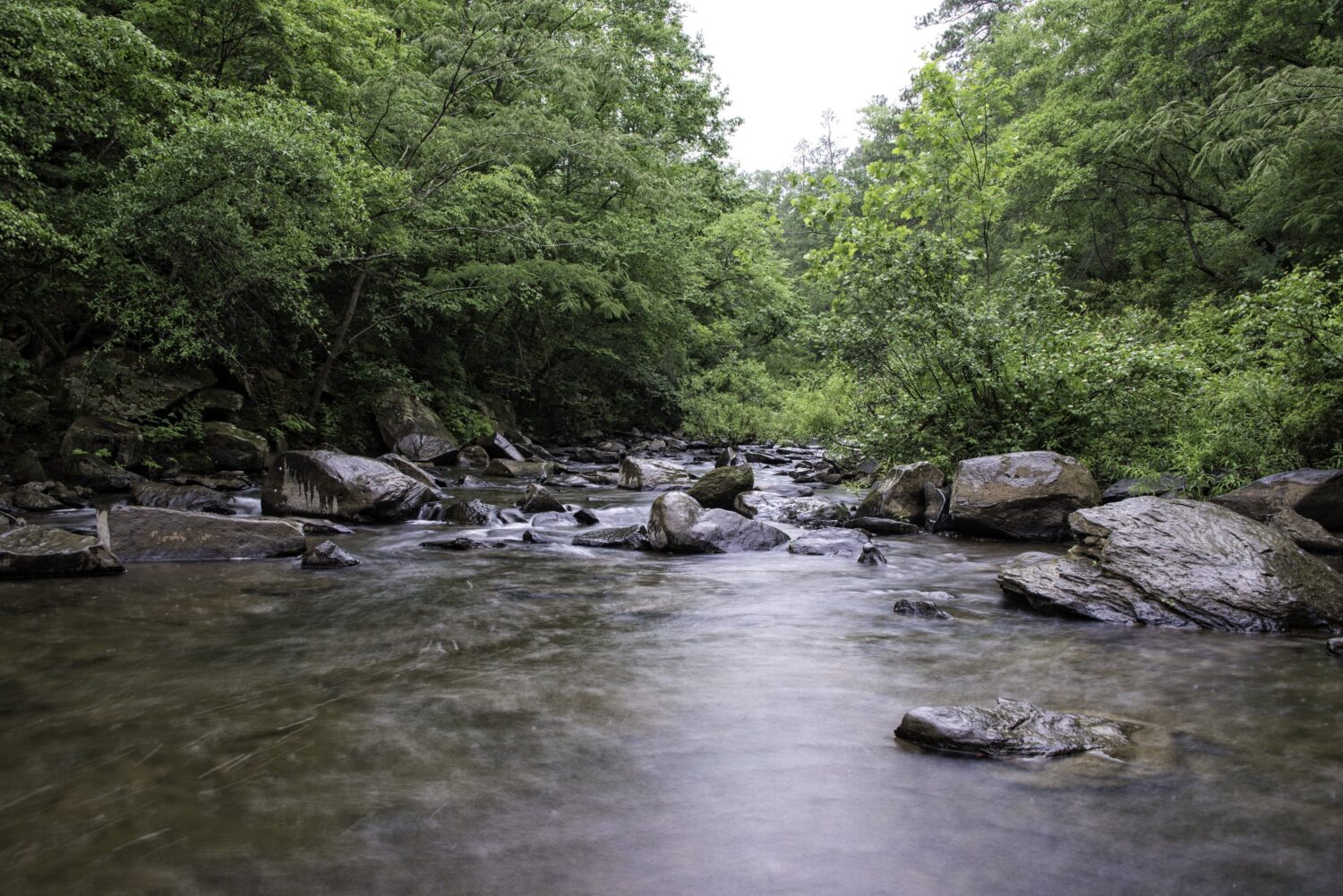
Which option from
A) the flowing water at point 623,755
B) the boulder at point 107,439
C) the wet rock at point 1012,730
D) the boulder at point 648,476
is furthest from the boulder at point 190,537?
the boulder at point 648,476

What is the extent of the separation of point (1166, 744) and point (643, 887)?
7.81 ft

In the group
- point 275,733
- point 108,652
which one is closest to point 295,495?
point 108,652

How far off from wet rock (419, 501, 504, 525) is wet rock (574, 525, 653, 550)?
1715 millimetres

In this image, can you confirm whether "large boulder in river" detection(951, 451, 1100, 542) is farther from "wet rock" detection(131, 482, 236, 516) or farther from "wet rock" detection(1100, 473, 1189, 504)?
"wet rock" detection(131, 482, 236, 516)

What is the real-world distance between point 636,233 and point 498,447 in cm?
660

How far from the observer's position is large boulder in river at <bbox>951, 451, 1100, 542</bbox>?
8391mm

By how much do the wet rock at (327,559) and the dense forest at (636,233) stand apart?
4.81 metres

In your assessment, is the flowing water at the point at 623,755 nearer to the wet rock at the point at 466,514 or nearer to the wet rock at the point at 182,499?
the wet rock at the point at 182,499

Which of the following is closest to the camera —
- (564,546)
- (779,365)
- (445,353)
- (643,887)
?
(643,887)

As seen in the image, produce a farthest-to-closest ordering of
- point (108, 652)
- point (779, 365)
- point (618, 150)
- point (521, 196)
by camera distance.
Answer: point (779, 365)
point (618, 150)
point (521, 196)
point (108, 652)

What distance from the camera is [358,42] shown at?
13773 millimetres

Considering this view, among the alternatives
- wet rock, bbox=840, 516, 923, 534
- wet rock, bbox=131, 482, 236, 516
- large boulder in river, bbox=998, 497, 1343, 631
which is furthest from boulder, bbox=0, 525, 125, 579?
wet rock, bbox=840, 516, 923, 534

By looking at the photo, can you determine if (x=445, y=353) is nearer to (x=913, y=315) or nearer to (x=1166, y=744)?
(x=913, y=315)

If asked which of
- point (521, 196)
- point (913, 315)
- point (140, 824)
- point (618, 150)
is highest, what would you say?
point (618, 150)
